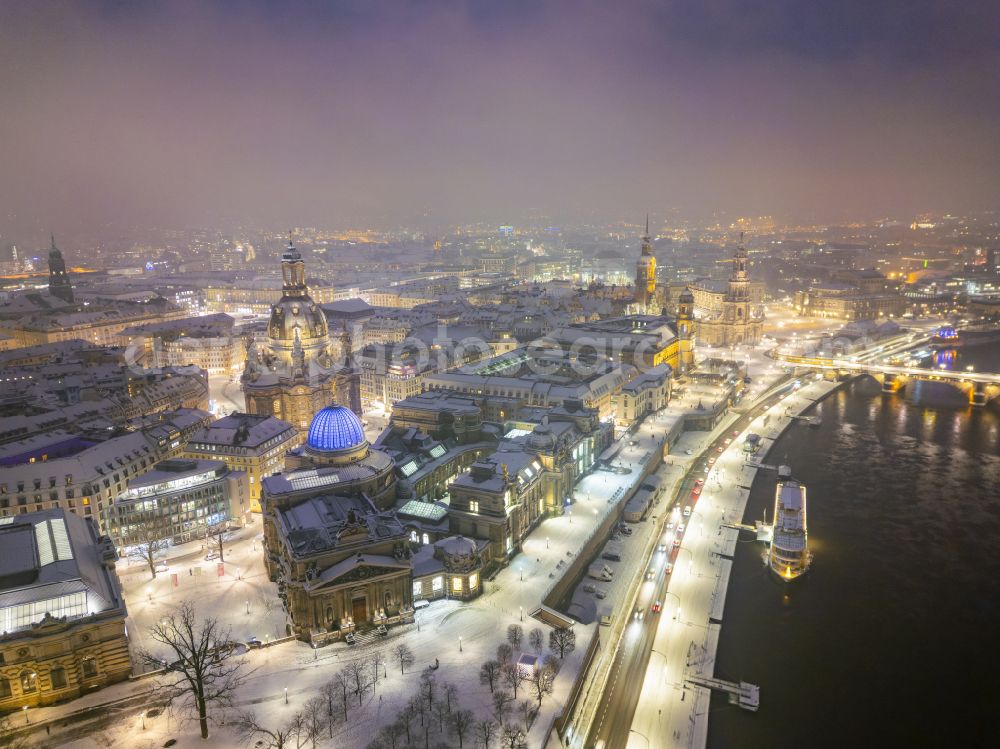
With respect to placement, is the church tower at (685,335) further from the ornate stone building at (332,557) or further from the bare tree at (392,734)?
the bare tree at (392,734)

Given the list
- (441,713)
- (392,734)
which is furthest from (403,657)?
(392,734)

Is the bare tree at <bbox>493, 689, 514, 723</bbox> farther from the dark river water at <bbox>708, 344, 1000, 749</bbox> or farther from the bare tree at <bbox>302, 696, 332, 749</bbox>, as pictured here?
the dark river water at <bbox>708, 344, 1000, 749</bbox>

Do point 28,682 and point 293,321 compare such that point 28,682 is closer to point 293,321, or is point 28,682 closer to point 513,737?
point 513,737

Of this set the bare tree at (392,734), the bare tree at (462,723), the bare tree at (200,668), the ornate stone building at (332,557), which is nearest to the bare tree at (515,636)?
the bare tree at (462,723)

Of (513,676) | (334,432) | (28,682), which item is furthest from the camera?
(334,432)

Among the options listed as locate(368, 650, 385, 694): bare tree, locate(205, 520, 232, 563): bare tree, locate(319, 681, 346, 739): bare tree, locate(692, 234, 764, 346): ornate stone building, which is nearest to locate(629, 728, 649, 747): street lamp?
locate(368, 650, 385, 694): bare tree
